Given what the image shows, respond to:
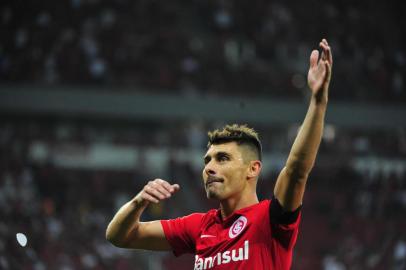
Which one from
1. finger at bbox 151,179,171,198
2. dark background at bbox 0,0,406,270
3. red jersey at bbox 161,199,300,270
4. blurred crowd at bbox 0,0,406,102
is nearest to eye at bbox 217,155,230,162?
red jersey at bbox 161,199,300,270

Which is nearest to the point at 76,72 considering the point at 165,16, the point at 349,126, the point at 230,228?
the point at 165,16

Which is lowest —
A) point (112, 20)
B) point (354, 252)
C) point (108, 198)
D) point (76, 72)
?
point (354, 252)

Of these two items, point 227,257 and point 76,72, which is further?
point 76,72

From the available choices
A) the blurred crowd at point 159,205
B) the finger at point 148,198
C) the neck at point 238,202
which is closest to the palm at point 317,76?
the neck at point 238,202

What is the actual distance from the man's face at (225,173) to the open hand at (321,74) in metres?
0.67

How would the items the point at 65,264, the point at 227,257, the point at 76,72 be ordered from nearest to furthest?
the point at 227,257
the point at 65,264
the point at 76,72

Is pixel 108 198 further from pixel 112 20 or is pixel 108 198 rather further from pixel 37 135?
pixel 112 20

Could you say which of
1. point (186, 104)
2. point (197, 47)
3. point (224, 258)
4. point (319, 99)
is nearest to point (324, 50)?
point (319, 99)

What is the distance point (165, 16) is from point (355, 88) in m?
5.08

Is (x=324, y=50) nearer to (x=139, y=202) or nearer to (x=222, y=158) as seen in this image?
(x=222, y=158)

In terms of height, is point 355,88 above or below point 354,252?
above

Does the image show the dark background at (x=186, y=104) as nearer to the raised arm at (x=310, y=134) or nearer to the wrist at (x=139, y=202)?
the wrist at (x=139, y=202)

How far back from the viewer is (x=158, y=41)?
1827 cm

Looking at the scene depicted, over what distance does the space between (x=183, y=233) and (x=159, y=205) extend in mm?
10764
